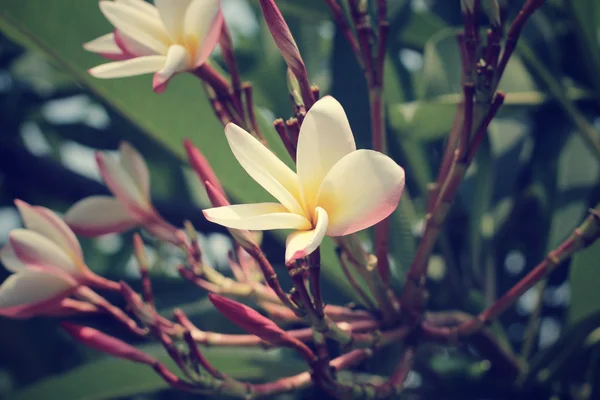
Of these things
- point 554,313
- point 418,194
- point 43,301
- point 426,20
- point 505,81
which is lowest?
point 554,313

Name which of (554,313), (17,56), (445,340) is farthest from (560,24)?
(17,56)

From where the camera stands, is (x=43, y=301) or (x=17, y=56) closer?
(x=43, y=301)

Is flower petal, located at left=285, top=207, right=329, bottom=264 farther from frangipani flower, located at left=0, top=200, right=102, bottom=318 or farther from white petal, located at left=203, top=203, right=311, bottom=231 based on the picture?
frangipani flower, located at left=0, top=200, right=102, bottom=318

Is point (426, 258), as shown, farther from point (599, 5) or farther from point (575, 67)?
point (575, 67)

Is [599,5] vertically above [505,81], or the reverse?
[599,5]

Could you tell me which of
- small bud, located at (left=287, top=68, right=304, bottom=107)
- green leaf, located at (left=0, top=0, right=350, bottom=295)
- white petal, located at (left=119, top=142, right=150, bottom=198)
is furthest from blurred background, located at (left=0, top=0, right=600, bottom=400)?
small bud, located at (left=287, top=68, right=304, bottom=107)

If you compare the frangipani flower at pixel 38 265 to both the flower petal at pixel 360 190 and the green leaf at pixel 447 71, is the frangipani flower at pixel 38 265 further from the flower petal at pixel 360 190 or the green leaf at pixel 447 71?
the green leaf at pixel 447 71
